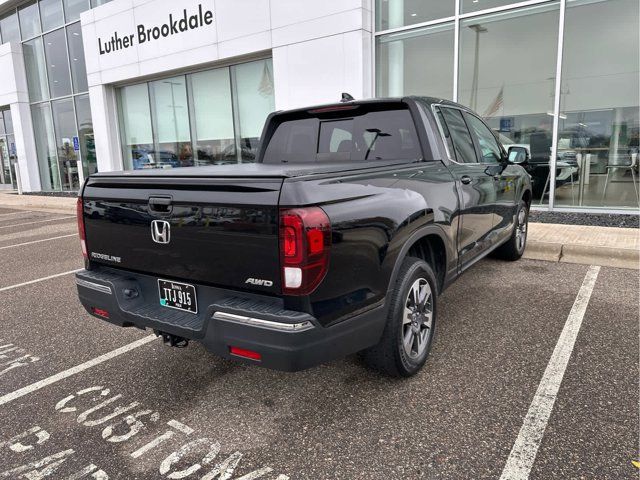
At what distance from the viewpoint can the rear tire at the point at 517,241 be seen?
5.70 metres

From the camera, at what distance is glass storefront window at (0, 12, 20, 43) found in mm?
20281

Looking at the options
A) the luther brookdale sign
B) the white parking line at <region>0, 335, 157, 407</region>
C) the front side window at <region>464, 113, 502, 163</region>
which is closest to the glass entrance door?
the luther brookdale sign

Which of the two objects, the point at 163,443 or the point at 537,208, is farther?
the point at 537,208

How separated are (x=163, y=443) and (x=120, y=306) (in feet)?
2.83

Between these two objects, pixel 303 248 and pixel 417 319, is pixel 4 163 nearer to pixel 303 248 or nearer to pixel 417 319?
pixel 417 319

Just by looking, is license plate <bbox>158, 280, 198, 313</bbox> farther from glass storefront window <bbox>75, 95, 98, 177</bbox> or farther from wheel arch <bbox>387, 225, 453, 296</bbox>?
glass storefront window <bbox>75, 95, 98, 177</bbox>

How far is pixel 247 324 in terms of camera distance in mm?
2270

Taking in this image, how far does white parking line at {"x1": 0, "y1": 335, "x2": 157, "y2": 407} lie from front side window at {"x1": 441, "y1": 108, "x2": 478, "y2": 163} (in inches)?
120

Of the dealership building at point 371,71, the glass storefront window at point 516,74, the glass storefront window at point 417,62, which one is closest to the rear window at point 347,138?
the dealership building at point 371,71

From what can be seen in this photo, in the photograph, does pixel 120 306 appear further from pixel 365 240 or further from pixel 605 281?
pixel 605 281

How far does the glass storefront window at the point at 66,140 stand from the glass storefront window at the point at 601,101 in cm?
1724

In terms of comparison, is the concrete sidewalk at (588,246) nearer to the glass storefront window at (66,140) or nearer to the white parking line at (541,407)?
the white parking line at (541,407)

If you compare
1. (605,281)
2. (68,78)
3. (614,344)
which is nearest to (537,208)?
(605,281)

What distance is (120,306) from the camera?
9.33ft
